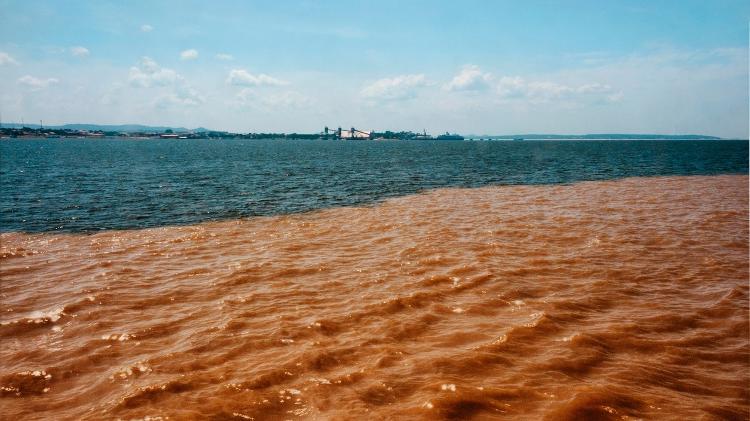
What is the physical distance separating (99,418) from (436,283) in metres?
7.88

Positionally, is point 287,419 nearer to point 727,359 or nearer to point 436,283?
point 436,283

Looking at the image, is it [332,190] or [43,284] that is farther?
[332,190]

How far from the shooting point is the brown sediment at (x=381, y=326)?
606 centimetres

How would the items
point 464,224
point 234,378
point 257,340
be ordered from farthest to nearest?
point 464,224, point 257,340, point 234,378

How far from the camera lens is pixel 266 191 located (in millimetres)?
35188

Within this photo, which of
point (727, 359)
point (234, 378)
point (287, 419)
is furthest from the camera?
point (727, 359)

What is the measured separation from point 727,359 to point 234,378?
865 centimetres

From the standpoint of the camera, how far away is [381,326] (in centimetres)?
857

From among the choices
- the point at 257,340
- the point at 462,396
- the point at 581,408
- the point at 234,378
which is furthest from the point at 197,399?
the point at 581,408

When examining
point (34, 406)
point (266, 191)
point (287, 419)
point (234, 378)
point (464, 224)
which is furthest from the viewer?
point (266, 191)

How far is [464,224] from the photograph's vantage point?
19.5 meters

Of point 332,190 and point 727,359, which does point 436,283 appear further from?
point 332,190

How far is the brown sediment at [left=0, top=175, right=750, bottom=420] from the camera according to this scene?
19.9 feet

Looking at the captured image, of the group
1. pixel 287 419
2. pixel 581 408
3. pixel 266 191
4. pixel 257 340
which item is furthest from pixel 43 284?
pixel 266 191
